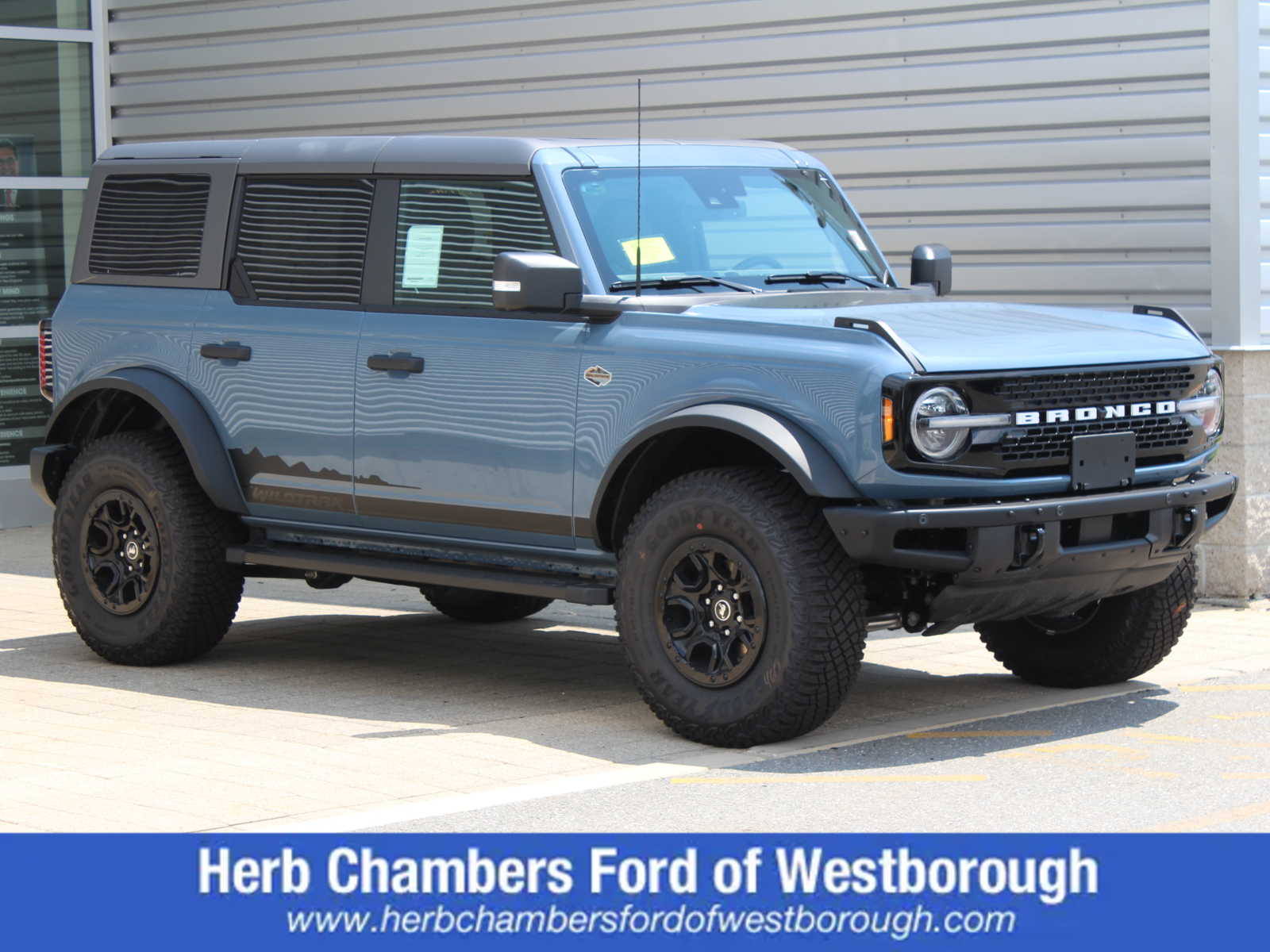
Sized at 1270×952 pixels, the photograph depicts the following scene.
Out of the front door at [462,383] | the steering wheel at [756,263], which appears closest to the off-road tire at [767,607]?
the front door at [462,383]

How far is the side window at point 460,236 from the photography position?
25.5 ft

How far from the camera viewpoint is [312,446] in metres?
8.23

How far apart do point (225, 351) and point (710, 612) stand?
101 inches

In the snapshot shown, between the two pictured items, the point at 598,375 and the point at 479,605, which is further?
the point at 479,605

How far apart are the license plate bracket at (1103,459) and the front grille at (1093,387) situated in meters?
0.12

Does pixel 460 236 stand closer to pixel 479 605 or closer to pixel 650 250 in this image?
pixel 650 250

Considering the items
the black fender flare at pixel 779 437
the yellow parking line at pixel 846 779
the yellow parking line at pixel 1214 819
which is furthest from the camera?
the black fender flare at pixel 779 437

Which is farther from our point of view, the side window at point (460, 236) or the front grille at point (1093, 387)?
the side window at point (460, 236)

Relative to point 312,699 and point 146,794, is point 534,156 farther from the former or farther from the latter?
point 146,794

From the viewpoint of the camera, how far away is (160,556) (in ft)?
28.3

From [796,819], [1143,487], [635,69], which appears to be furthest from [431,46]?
[796,819]

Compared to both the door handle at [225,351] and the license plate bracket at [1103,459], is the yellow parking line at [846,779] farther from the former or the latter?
the door handle at [225,351]

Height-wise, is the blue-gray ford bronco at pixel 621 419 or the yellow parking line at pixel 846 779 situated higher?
the blue-gray ford bronco at pixel 621 419

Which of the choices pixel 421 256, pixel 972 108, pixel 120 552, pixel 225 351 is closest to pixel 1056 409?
pixel 421 256
